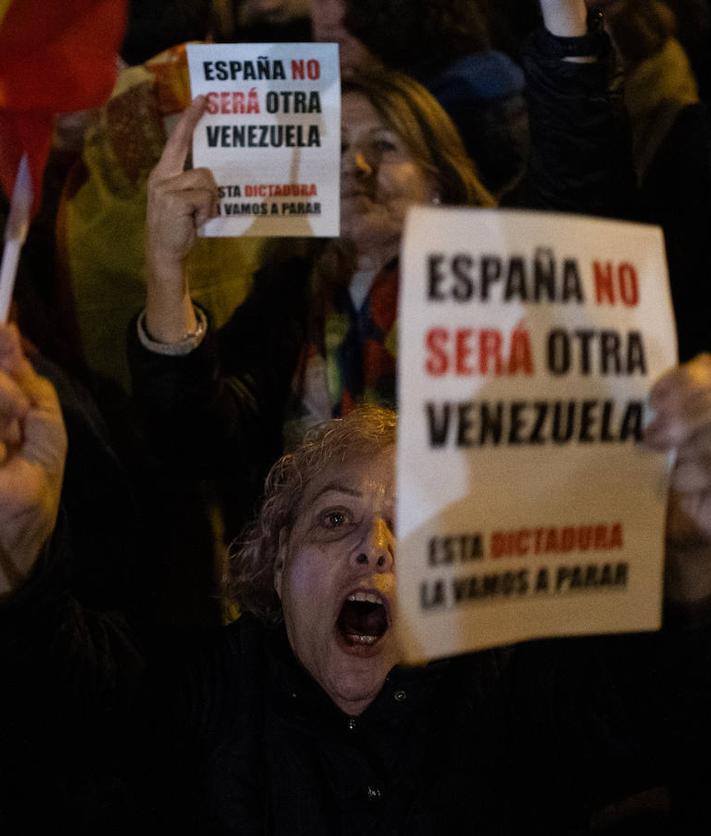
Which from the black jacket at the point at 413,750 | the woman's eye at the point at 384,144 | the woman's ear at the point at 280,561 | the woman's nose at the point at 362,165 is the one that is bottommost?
the black jacket at the point at 413,750

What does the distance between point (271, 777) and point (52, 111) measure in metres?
0.96

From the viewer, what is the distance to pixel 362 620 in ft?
5.95

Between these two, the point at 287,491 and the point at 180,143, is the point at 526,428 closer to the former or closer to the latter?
the point at 287,491

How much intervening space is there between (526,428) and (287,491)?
0.78 m

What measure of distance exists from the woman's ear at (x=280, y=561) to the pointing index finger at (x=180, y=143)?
0.66 meters

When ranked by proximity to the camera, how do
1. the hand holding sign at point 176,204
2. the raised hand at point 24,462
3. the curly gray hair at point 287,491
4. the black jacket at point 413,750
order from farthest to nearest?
the hand holding sign at point 176,204, the curly gray hair at point 287,491, the black jacket at point 413,750, the raised hand at point 24,462

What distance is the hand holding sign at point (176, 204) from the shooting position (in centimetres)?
202

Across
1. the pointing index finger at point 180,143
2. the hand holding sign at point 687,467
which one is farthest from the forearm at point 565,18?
the hand holding sign at point 687,467

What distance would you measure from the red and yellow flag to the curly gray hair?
0.64 m

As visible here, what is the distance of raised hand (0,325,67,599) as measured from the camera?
4.42 ft

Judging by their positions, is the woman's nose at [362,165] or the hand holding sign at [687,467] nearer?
the hand holding sign at [687,467]

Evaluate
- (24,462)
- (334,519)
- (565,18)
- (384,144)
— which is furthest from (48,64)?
(384,144)

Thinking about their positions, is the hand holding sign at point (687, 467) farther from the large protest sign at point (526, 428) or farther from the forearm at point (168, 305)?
the forearm at point (168, 305)

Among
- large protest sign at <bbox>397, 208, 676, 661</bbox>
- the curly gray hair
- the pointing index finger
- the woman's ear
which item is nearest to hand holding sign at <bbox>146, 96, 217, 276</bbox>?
the pointing index finger
